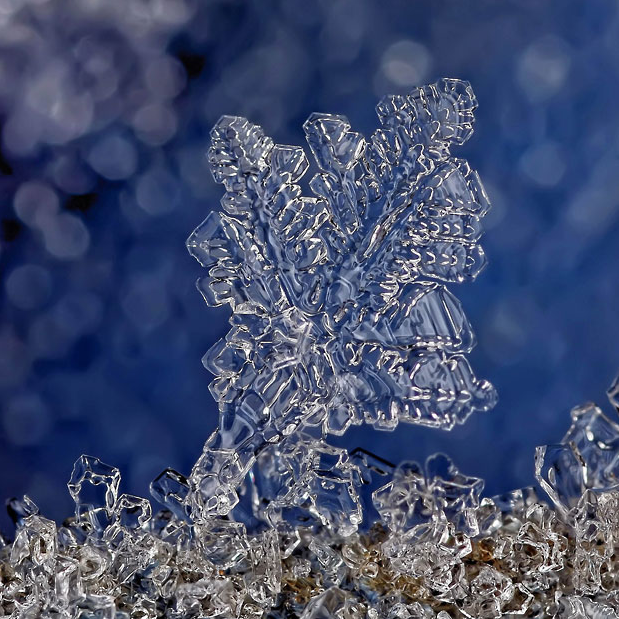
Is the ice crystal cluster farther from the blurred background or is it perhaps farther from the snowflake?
the blurred background

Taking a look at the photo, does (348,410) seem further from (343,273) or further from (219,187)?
(219,187)

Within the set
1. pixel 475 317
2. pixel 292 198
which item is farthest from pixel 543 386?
pixel 292 198

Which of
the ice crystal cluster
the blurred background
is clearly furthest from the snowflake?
the blurred background

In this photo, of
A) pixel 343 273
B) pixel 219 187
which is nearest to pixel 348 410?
pixel 343 273

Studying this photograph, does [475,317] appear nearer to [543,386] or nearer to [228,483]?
[543,386]

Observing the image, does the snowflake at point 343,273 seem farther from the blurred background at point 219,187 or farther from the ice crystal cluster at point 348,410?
the blurred background at point 219,187

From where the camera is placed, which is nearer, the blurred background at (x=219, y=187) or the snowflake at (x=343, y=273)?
the snowflake at (x=343, y=273)

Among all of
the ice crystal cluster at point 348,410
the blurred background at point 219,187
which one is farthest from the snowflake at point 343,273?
the blurred background at point 219,187
